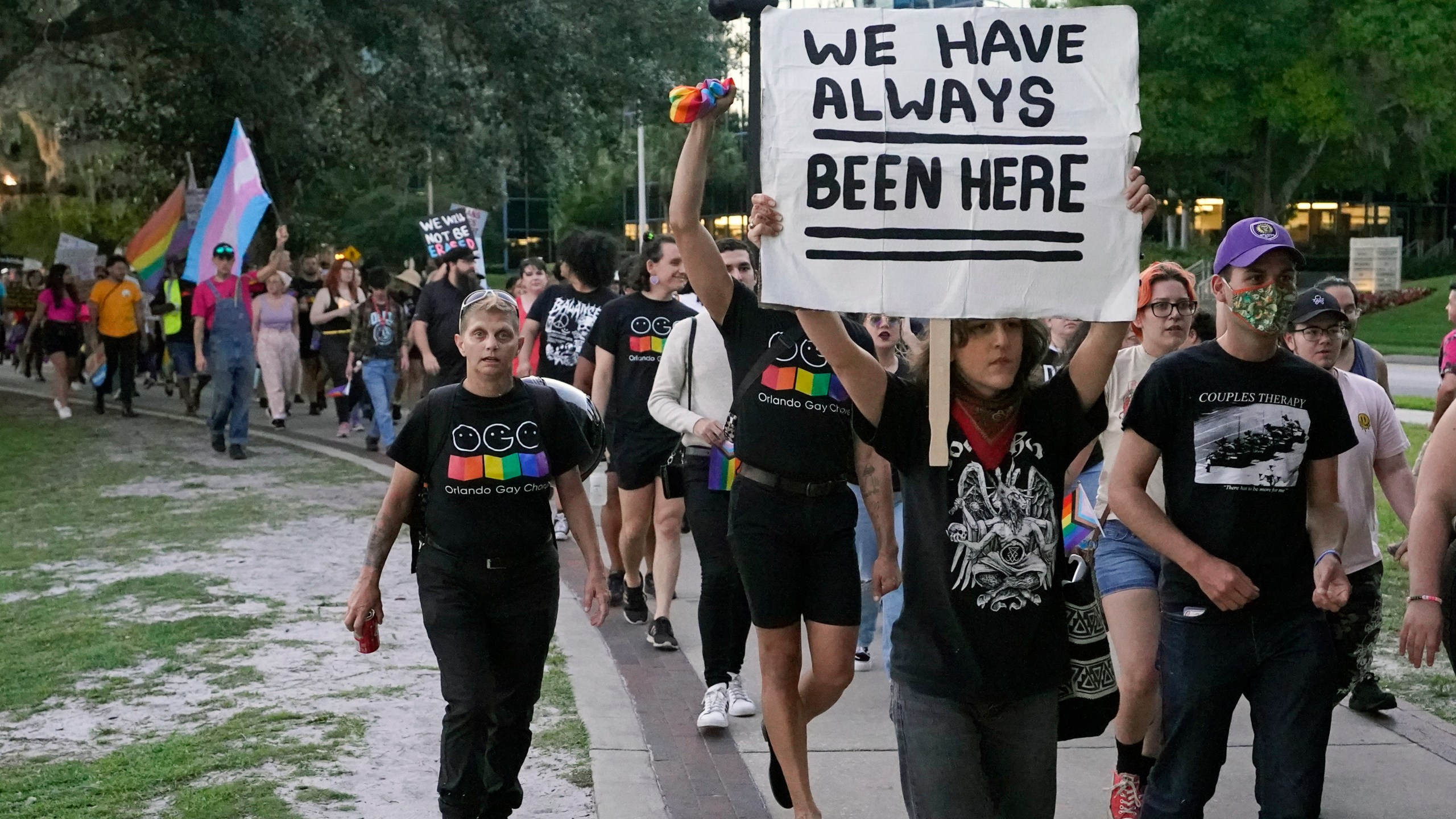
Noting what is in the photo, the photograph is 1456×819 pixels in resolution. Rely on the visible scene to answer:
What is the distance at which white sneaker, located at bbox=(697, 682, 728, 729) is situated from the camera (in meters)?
6.28

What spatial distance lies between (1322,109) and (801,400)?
118 feet

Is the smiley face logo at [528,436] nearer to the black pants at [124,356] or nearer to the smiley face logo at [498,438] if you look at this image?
the smiley face logo at [498,438]

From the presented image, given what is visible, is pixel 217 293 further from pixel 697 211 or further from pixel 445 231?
pixel 697 211

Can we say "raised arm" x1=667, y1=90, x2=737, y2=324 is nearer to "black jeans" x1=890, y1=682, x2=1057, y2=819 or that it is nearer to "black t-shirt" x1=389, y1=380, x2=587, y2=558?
"black t-shirt" x1=389, y1=380, x2=587, y2=558

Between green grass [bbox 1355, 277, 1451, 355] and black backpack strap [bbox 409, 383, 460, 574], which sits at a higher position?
black backpack strap [bbox 409, 383, 460, 574]

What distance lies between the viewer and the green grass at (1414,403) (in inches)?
776

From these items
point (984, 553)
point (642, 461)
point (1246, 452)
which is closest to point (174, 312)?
point (642, 461)

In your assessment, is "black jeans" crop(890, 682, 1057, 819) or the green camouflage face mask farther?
the green camouflage face mask

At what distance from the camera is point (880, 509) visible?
17.1ft

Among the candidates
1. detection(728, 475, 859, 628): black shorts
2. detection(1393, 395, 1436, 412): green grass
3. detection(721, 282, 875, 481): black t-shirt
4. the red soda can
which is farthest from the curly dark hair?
detection(1393, 395, 1436, 412): green grass

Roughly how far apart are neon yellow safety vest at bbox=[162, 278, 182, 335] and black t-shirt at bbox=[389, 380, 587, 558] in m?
16.2

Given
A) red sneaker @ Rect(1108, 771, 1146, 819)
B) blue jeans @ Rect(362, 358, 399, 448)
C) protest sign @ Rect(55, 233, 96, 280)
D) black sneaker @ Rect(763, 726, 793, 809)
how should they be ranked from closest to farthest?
red sneaker @ Rect(1108, 771, 1146, 819), black sneaker @ Rect(763, 726, 793, 809), blue jeans @ Rect(362, 358, 399, 448), protest sign @ Rect(55, 233, 96, 280)

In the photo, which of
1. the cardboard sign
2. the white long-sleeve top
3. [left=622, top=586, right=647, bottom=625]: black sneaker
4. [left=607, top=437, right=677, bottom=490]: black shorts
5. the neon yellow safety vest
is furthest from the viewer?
the neon yellow safety vest

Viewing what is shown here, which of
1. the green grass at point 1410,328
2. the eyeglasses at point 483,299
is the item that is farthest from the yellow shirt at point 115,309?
the green grass at point 1410,328
